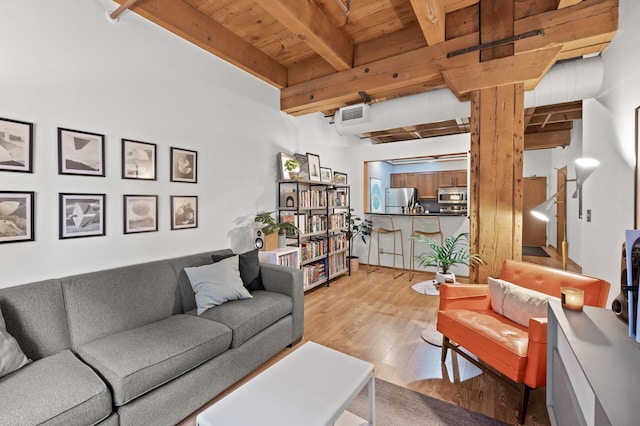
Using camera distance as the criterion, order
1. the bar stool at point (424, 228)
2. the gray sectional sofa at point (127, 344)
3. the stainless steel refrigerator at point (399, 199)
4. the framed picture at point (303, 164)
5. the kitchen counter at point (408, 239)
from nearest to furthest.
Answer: the gray sectional sofa at point (127, 344) < the framed picture at point (303, 164) < the kitchen counter at point (408, 239) < the bar stool at point (424, 228) < the stainless steel refrigerator at point (399, 199)

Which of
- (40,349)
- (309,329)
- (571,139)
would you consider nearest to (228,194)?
(309,329)

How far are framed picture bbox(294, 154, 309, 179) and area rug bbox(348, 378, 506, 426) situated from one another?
2.91 meters

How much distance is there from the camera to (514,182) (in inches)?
101

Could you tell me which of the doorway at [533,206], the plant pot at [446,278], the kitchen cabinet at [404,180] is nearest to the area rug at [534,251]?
the doorway at [533,206]

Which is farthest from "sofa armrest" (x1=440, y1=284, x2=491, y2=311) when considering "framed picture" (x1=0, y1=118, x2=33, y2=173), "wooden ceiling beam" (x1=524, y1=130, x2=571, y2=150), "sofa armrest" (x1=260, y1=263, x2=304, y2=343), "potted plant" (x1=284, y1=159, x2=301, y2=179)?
"wooden ceiling beam" (x1=524, y1=130, x2=571, y2=150)

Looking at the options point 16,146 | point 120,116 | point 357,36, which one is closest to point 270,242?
point 120,116

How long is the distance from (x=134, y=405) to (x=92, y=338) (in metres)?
0.63

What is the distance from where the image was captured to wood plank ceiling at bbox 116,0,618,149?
2279 mm

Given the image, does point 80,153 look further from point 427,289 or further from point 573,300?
point 427,289

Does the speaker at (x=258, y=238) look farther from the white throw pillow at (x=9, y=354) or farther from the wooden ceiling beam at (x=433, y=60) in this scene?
the white throw pillow at (x=9, y=354)

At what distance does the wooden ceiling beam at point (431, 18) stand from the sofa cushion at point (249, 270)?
8.34 feet

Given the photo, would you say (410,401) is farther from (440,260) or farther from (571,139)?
(571,139)

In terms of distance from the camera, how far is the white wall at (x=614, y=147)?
1.97 m

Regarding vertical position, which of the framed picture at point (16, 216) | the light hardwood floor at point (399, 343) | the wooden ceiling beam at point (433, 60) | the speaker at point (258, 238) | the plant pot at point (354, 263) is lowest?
the light hardwood floor at point (399, 343)
